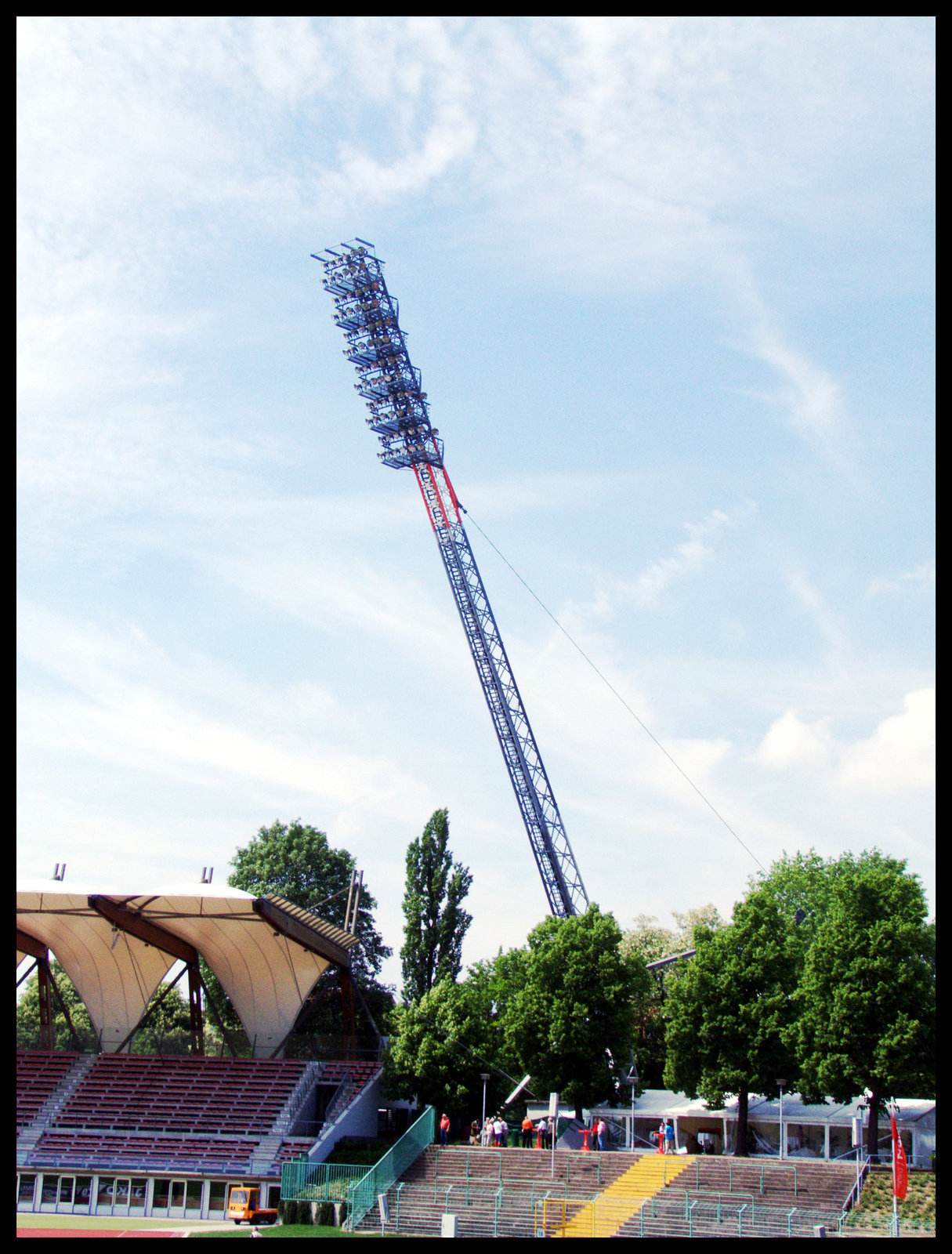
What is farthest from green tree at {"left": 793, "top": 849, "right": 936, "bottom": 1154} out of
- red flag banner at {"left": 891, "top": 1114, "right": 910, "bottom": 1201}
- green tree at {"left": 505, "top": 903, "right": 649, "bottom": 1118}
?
green tree at {"left": 505, "top": 903, "right": 649, "bottom": 1118}

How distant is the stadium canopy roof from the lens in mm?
40906

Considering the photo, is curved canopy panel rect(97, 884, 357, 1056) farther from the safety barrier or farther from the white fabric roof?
the safety barrier

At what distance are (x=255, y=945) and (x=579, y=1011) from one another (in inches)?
600

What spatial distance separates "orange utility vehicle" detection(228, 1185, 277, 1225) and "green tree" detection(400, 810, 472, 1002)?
1436 centimetres

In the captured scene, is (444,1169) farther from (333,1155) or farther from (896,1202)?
(896,1202)

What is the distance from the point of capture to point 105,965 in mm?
48344

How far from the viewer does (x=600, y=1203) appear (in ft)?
97.2

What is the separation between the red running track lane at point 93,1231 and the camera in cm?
2989

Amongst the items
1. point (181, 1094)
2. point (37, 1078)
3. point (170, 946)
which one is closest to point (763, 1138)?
point (181, 1094)

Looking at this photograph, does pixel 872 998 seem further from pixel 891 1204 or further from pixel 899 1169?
pixel 899 1169
